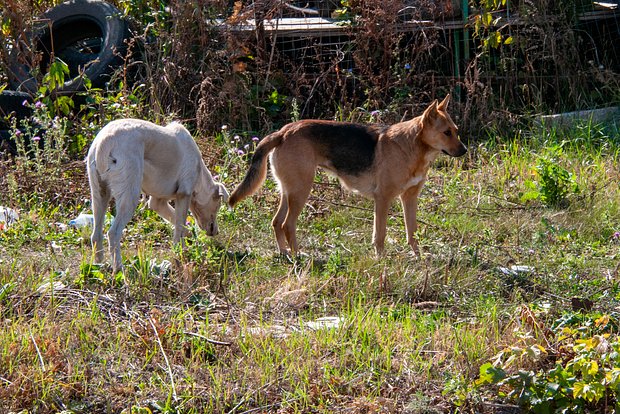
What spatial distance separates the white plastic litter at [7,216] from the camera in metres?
8.36

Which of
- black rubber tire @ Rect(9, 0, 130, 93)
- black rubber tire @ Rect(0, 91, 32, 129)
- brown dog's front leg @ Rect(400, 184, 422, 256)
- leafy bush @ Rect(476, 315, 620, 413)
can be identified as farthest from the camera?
black rubber tire @ Rect(9, 0, 130, 93)

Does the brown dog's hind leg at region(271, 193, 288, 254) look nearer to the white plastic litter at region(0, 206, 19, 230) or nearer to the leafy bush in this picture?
the white plastic litter at region(0, 206, 19, 230)

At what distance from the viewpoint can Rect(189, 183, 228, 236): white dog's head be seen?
26.8 feet

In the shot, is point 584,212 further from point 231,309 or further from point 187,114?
point 187,114

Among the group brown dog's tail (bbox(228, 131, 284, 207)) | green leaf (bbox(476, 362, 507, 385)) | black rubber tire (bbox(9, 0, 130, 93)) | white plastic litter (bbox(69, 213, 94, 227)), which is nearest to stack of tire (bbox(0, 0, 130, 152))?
black rubber tire (bbox(9, 0, 130, 93))

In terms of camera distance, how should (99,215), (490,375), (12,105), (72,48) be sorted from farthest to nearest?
(72,48) → (12,105) → (99,215) → (490,375)

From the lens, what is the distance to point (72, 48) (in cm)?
1298

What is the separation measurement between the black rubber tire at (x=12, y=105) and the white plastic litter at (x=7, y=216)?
88.7 inches

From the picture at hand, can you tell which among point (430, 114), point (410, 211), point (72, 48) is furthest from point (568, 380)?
point (72, 48)

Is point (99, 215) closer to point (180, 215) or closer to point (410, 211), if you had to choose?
point (180, 215)

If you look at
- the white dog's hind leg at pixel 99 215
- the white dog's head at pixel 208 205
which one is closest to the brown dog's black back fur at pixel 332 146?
the white dog's head at pixel 208 205

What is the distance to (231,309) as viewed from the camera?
6.11 meters

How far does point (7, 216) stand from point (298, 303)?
3492mm

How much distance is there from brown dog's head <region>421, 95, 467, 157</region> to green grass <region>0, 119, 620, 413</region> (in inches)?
31.1
